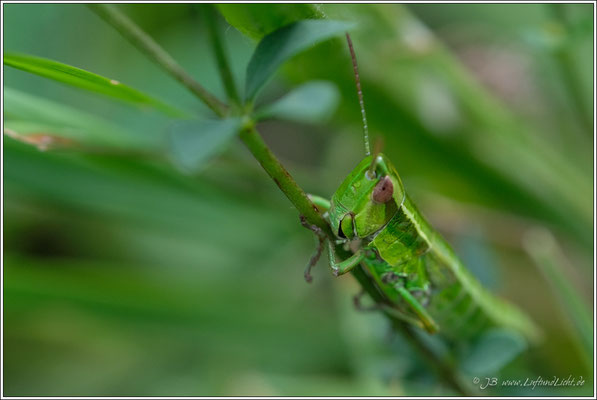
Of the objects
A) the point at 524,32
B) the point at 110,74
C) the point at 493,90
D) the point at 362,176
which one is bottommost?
the point at 362,176

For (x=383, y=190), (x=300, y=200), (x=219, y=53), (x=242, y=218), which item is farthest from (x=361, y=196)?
(x=242, y=218)

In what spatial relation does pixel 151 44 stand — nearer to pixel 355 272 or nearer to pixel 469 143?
pixel 355 272

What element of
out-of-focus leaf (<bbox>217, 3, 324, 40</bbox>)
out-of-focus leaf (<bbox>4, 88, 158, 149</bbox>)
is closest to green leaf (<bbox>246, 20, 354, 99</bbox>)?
out-of-focus leaf (<bbox>217, 3, 324, 40</bbox>)

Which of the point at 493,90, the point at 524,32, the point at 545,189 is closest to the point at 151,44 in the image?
the point at 524,32

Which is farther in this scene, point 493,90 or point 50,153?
point 493,90

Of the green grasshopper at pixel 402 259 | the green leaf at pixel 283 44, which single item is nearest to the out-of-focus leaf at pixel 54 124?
the green leaf at pixel 283 44

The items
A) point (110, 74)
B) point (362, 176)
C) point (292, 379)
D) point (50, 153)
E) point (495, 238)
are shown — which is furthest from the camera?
point (110, 74)
